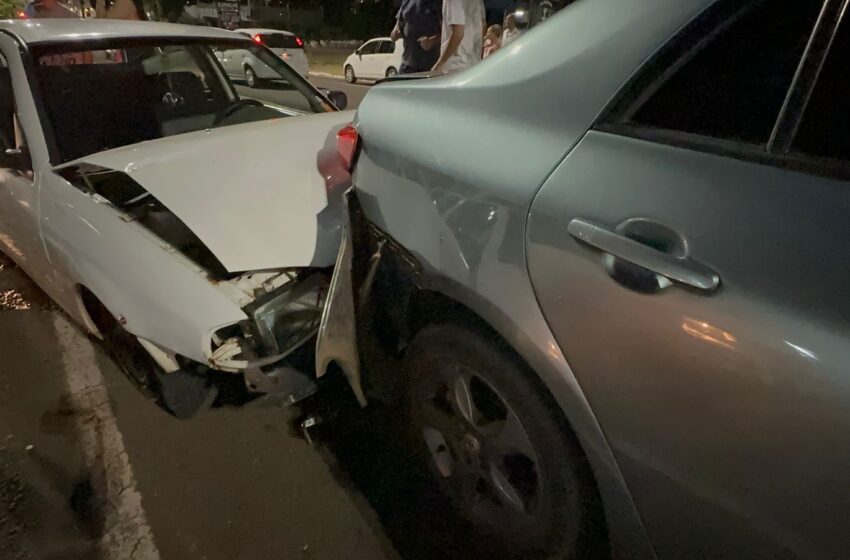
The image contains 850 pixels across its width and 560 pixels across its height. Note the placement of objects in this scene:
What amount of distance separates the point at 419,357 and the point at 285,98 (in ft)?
8.90

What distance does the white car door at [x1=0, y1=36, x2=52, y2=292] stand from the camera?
2701 millimetres

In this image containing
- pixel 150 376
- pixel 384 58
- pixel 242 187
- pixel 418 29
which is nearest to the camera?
pixel 242 187

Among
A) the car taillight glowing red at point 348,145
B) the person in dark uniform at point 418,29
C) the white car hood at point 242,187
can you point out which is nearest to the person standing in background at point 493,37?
the person in dark uniform at point 418,29

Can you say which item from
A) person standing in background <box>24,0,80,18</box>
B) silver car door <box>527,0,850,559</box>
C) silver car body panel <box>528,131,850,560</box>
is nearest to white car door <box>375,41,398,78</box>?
person standing in background <box>24,0,80,18</box>

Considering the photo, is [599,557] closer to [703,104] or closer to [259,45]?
[703,104]

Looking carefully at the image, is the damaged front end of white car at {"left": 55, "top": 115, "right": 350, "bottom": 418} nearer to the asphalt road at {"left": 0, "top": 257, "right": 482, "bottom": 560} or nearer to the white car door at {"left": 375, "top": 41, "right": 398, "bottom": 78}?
the asphalt road at {"left": 0, "top": 257, "right": 482, "bottom": 560}

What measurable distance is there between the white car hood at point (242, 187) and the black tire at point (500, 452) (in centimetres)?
71

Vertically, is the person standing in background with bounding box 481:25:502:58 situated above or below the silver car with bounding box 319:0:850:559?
below

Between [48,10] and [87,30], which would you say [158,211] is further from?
[48,10]

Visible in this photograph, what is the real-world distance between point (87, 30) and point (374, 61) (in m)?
14.2

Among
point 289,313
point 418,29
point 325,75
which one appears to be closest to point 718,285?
point 289,313

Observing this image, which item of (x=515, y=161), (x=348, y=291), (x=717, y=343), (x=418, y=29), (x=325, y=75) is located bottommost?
(x=325, y=75)

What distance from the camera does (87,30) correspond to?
10.3 feet

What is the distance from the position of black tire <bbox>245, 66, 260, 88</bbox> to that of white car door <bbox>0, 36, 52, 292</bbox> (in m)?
1.70
